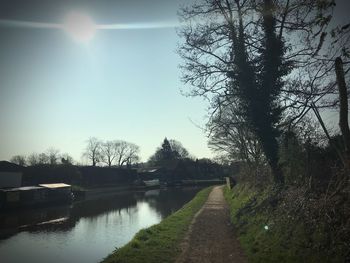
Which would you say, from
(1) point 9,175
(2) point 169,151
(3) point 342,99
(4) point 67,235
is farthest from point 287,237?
(2) point 169,151

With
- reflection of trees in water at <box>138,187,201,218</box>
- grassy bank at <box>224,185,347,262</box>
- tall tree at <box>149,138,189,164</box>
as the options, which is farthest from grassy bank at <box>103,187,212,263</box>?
tall tree at <box>149,138,189,164</box>

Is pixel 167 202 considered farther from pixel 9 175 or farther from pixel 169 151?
pixel 169 151

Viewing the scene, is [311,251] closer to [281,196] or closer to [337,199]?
[337,199]

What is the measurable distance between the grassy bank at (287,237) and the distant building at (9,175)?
39611mm

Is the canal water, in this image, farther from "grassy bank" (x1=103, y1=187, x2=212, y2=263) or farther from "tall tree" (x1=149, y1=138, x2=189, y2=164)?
"tall tree" (x1=149, y1=138, x2=189, y2=164)

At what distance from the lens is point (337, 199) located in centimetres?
991

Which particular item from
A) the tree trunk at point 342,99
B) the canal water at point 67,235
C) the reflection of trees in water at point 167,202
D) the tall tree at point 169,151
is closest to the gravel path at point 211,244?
the canal water at point 67,235

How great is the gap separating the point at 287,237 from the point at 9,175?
44.7 metres

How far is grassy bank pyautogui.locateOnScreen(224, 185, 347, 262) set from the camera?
8812 mm

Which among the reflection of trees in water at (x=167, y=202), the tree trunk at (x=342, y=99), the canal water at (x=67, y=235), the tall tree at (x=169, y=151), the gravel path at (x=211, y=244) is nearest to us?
the tree trunk at (x=342, y=99)

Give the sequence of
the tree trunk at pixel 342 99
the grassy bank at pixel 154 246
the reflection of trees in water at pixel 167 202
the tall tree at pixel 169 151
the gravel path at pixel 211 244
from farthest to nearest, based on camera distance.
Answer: the tall tree at pixel 169 151 < the reflection of trees in water at pixel 167 202 < the grassy bank at pixel 154 246 < the gravel path at pixel 211 244 < the tree trunk at pixel 342 99

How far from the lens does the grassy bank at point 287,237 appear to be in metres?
8.81

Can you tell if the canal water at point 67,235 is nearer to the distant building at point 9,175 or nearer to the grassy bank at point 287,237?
the grassy bank at point 287,237

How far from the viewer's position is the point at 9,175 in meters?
47.9
